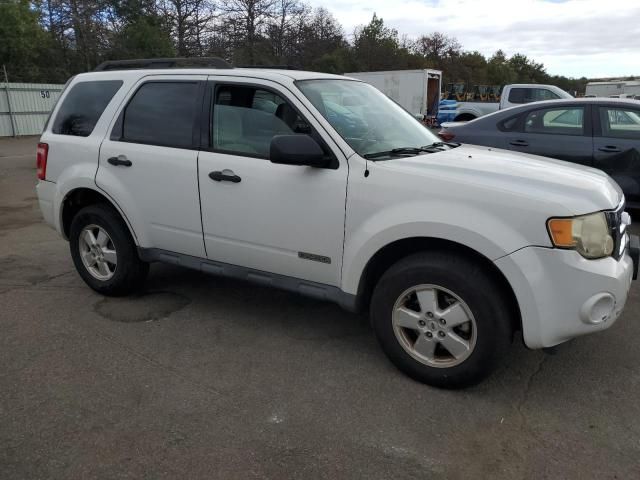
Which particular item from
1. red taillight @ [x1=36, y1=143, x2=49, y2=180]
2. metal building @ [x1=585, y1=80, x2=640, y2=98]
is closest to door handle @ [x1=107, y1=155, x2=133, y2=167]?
red taillight @ [x1=36, y1=143, x2=49, y2=180]

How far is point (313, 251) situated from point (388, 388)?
0.96 metres

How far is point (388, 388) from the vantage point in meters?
3.25

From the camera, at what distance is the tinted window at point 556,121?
6.85m

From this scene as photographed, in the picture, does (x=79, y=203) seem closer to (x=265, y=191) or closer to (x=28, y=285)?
(x=28, y=285)

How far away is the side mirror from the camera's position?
3232 millimetres

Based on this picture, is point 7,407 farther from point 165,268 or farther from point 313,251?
point 165,268

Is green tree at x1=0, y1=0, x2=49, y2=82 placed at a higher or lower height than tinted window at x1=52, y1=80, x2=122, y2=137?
higher

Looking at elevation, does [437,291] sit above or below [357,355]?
above

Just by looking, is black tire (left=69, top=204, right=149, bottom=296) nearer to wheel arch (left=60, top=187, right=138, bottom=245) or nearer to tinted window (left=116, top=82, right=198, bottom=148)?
wheel arch (left=60, top=187, right=138, bottom=245)

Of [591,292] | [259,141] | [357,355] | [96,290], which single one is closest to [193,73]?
[259,141]

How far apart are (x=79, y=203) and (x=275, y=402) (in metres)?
2.76

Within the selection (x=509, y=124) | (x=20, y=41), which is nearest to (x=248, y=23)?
(x=20, y=41)

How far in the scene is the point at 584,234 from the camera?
2818mm

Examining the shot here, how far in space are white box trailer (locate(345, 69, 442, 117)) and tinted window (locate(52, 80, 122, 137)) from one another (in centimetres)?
2152
